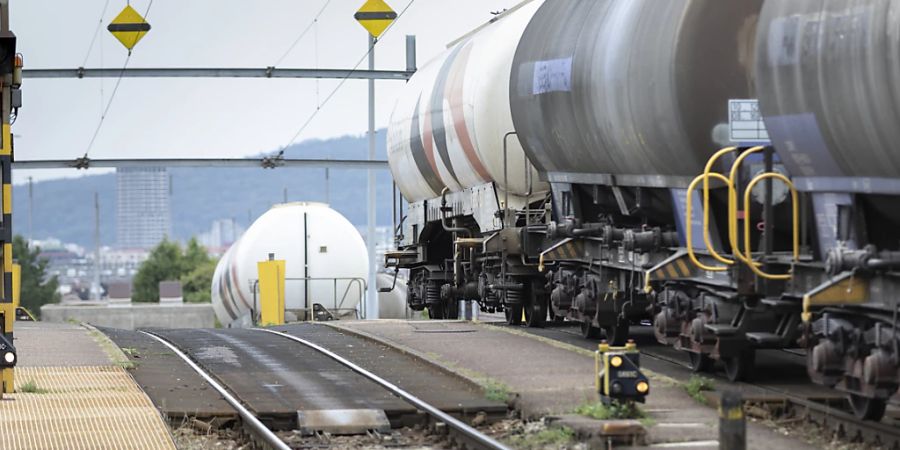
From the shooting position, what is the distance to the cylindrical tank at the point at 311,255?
34438 millimetres

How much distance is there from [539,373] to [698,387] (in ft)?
7.33

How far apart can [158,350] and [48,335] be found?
11.3 feet

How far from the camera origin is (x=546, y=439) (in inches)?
433

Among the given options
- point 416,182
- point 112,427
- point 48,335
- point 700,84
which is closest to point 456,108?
point 416,182

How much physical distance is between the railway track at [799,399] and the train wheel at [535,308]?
4.10 m

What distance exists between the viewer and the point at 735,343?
1310 centimetres

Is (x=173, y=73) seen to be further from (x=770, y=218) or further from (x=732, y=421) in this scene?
(x=732, y=421)

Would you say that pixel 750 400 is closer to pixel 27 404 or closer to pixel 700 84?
pixel 700 84

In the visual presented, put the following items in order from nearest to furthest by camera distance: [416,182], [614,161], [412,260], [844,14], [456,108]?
[844,14], [614,161], [456,108], [416,182], [412,260]

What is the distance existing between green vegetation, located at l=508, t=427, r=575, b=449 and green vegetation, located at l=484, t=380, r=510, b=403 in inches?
70.6

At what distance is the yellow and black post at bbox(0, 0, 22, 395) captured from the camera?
13.0 metres

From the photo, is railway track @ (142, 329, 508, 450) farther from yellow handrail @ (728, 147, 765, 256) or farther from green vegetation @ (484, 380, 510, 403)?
yellow handrail @ (728, 147, 765, 256)

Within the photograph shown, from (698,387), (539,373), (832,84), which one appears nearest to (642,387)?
(698,387)

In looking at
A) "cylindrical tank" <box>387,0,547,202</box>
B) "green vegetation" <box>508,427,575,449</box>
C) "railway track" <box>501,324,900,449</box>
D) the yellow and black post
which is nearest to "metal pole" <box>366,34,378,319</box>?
"cylindrical tank" <box>387,0,547,202</box>
